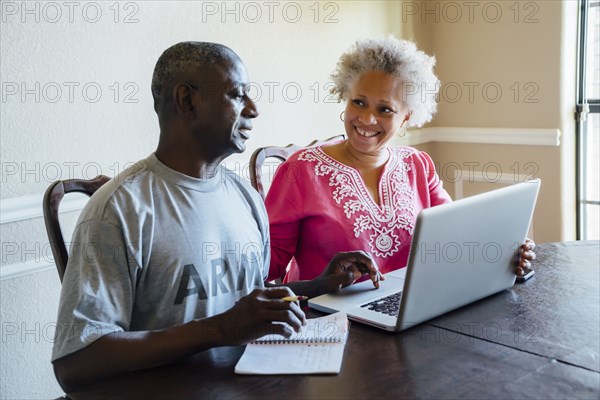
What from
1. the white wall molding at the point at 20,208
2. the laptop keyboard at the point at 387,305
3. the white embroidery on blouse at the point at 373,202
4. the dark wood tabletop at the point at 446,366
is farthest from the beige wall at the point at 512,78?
the white wall molding at the point at 20,208

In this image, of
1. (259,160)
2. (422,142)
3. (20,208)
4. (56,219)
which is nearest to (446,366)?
(56,219)

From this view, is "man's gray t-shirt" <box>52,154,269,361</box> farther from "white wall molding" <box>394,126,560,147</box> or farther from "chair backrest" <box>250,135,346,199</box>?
"white wall molding" <box>394,126,560,147</box>

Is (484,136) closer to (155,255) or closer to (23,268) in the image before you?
(23,268)

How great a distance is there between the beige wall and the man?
1.93 meters

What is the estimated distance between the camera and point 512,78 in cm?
325

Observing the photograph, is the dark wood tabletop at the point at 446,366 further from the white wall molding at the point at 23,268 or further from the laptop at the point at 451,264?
the white wall molding at the point at 23,268

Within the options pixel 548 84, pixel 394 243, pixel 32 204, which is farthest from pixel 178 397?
pixel 548 84

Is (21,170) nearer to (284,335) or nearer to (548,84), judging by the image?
(284,335)

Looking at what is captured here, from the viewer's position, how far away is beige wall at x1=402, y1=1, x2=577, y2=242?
10.2ft

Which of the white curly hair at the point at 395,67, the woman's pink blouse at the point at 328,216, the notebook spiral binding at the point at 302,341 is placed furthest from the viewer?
the white curly hair at the point at 395,67

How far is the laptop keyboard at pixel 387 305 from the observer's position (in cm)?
141

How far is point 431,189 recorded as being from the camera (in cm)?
217

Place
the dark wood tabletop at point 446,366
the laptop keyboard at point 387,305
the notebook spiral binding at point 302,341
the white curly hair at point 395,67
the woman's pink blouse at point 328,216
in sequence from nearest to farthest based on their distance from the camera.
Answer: the dark wood tabletop at point 446,366 < the notebook spiral binding at point 302,341 < the laptop keyboard at point 387,305 < the woman's pink blouse at point 328,216 < the white curly hair at point 395,67

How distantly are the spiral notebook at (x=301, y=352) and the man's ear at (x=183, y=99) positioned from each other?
46 cm
